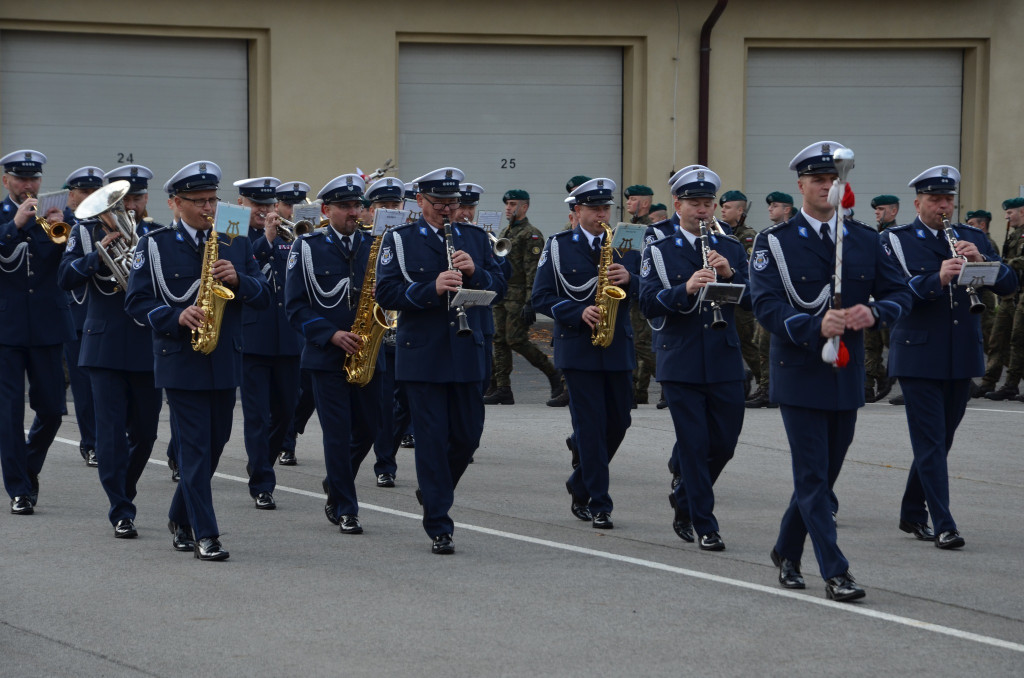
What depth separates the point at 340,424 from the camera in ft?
29.9

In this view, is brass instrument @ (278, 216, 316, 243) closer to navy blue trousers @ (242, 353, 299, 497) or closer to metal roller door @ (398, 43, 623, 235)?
navy blue trousers @ (242, 353, 299, 497)

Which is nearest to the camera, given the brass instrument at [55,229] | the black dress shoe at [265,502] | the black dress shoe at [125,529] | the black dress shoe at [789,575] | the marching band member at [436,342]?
the black dress shoe at [789,575]

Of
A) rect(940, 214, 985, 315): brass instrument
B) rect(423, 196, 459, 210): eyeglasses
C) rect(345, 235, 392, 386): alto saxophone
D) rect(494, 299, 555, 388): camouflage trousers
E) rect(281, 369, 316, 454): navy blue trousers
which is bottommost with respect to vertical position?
rect(281, 369, 316, 454): navy blue trousers

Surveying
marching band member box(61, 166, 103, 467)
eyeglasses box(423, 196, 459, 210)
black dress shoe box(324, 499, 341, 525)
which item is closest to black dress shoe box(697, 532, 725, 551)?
black dress shoe box(324, 499, 341, 525)

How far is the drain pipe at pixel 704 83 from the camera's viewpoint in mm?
24047

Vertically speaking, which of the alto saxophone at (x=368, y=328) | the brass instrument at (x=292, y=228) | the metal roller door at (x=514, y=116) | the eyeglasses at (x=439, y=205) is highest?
the metal roller door at (x=514, y=116)

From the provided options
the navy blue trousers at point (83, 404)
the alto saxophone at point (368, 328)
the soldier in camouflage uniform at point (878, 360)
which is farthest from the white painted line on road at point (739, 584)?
the soldier in camouflage uniform at point (878, 360)

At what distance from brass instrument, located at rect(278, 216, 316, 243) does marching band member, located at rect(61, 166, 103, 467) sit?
4.37 ft

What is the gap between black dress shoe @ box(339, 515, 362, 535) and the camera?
8.92 metres

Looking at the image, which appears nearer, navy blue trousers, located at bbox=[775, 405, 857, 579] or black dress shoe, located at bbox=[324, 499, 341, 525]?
navy blue trousers, located at bbox=[775, 405, 857, 579]

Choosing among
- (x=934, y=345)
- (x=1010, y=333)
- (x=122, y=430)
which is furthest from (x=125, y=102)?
(x=934, y=345)

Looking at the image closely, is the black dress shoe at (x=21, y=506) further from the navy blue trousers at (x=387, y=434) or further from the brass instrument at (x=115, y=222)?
the navy blue trousers at (x=387, y=434)

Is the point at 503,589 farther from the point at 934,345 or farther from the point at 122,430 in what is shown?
the point at 934,345

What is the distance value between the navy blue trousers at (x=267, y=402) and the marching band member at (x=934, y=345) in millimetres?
4059
